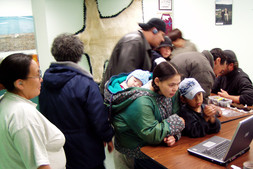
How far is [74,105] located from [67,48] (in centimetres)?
41

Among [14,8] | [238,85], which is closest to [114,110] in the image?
[14,8]

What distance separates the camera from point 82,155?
1.67 metres

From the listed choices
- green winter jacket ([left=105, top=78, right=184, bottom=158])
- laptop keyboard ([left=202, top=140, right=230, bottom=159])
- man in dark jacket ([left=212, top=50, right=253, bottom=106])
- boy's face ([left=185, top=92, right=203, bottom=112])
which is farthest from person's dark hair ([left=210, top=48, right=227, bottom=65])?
laptop keyboard ([left=202, top=140, right=230, bottom=159])

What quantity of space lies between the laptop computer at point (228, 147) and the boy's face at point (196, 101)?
27 centimetres

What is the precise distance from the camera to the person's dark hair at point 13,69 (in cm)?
108

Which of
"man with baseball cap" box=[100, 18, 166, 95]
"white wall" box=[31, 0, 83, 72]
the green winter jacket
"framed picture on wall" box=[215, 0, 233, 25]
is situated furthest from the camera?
"framed picture on wall" box=[215, 0, 233, 25]

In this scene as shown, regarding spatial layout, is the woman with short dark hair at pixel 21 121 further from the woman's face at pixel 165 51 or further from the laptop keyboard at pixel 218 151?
the woman's face at pixel 165 51

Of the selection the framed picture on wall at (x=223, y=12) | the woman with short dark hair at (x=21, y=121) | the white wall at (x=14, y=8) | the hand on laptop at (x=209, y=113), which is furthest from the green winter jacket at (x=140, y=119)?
the framed picture on wall at (x=223, y=12)

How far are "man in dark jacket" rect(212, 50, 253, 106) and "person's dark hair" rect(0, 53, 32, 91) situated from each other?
227 centimetres

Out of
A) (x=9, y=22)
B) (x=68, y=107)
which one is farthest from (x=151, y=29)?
Answer: (x=9, y=22)

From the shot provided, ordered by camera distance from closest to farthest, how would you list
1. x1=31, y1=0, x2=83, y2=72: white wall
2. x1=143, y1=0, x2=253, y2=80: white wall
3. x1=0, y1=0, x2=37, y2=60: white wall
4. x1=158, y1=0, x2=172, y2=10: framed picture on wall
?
x1=0, y1=0, x2=37, y2=60: white wall, x1=31, y1=0, x2=83, y2=72: white wall, x1=158, y1=0, x2=172, y2=10: framed picture on wall, x1=143, y1=0, x2=253, y2=80: white wall

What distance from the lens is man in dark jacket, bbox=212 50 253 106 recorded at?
2.50 m

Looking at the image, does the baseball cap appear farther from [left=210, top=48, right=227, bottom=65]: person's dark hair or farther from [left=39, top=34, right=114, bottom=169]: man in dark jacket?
[left=210, top=48, right=227, bottom=65]: person's dark hair

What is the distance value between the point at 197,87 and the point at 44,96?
112cm
